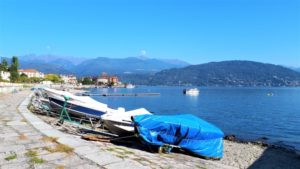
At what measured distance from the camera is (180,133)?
11305 mm

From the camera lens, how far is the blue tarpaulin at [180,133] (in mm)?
10883

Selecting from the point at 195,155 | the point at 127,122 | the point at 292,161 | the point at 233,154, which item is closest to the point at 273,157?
the point at 292,161

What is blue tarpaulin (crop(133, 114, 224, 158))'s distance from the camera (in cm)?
1088

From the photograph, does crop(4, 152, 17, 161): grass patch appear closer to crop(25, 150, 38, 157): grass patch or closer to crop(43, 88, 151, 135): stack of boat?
crop(25, 150, 38, 157): grass patch

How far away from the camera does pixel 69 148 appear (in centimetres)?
754

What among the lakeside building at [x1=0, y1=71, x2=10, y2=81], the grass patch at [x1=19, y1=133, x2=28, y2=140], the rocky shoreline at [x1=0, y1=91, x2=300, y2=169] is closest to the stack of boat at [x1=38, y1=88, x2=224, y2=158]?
the rocky shoreline at [x1=0, y1=91, x2=300, y2=169]

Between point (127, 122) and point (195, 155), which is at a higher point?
point (127, 122)

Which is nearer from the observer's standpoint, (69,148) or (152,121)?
(69,148)

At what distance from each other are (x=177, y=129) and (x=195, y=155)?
1533 millimetres

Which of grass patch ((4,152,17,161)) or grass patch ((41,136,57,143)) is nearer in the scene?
grass patch ((4,152,17,161))

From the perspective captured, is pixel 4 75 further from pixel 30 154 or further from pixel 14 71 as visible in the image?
pixel 30 154

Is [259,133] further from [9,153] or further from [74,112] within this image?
[9,153]

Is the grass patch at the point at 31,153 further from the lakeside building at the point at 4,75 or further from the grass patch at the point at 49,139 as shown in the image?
the lakeside building at the point at 4,75

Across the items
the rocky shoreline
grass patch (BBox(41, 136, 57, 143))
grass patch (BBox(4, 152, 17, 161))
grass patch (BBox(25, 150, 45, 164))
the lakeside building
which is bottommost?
the rocky shoreline
